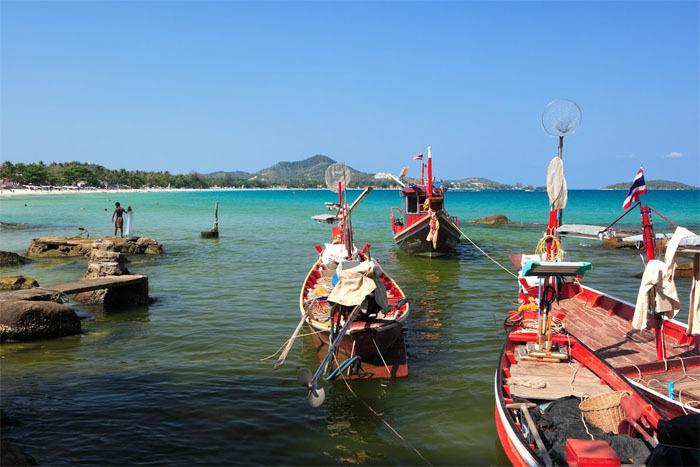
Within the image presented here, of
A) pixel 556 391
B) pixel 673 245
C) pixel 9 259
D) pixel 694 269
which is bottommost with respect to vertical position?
pixel 556 391

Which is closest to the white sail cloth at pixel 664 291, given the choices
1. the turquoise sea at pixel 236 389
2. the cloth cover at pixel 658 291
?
the cloth cover at pixel 658 291

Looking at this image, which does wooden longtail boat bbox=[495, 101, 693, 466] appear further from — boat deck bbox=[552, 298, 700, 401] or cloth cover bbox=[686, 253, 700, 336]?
cloth cover bbox=[686, 253, 700, 336]

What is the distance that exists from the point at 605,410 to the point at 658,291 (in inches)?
103

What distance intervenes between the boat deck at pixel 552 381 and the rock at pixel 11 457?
681 centimetres

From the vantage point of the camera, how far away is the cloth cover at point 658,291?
8062mm

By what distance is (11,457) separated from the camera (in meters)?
5.95

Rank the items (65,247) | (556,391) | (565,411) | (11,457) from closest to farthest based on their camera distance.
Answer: (11,457) → (565,411) → (556,391) → (65,247)

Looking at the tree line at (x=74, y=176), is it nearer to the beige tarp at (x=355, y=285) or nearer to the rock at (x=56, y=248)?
the rock at (x=56, y=248)

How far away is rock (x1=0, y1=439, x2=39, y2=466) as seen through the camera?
19.1 ft

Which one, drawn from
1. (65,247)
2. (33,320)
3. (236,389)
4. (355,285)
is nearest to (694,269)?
(355,285)

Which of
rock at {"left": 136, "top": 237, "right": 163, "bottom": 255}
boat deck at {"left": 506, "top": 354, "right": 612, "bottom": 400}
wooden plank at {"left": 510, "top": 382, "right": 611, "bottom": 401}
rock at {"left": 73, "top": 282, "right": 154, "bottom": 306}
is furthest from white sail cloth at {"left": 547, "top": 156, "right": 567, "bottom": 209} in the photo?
rock at {"left": 136, "top": 237, "right": 163, "bottom": 255}

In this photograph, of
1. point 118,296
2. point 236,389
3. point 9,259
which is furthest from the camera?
point 9,259

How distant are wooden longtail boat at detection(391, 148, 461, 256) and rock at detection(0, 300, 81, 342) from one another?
1788 centimetres

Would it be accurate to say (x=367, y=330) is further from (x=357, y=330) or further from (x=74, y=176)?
(x=74, y=176)
